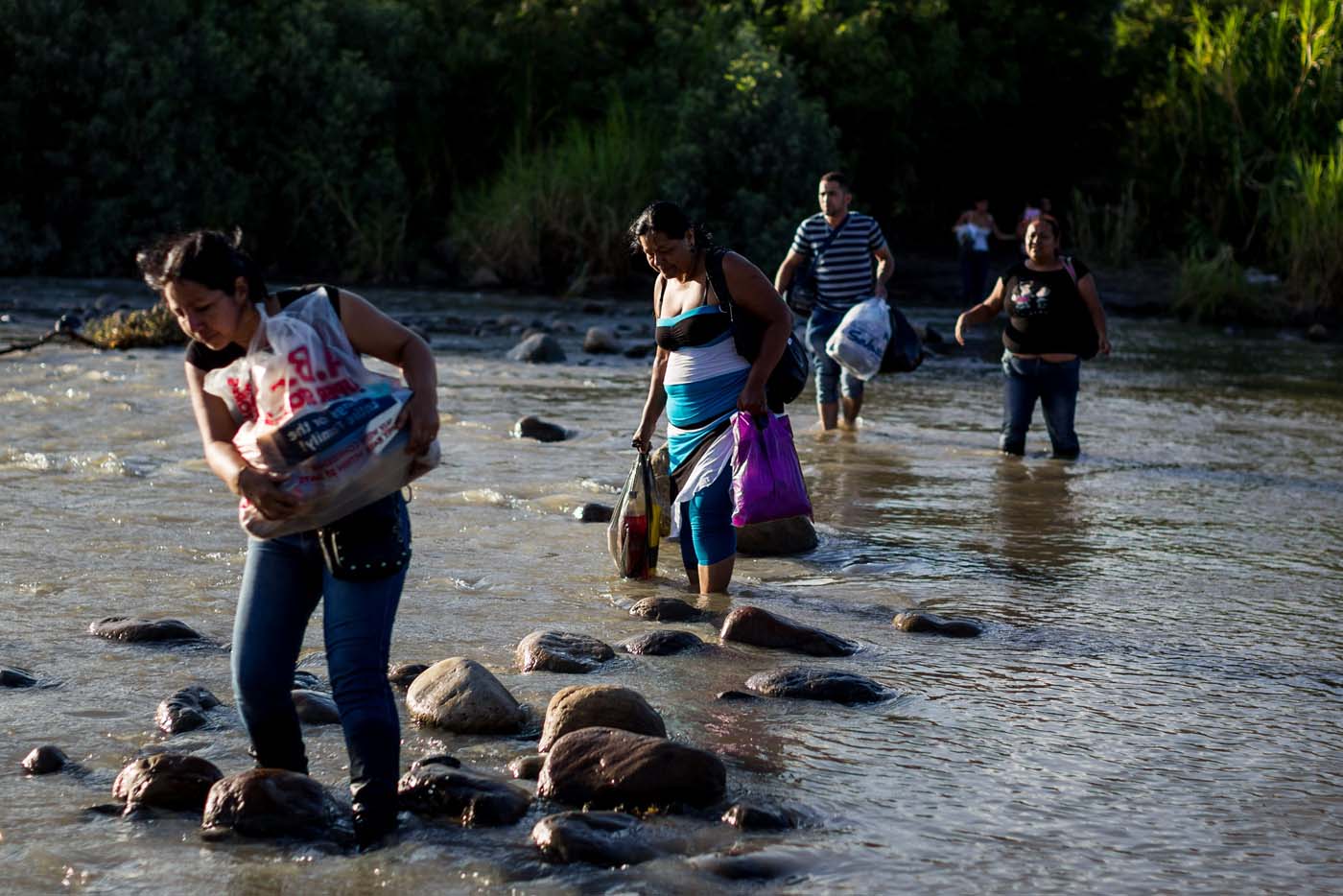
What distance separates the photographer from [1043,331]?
1065 cm

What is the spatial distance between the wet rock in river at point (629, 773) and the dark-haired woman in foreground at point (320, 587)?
0.51 meters

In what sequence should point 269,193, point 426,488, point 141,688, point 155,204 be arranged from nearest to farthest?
1. point 141,688
2. point 426,488
3. point 155,204
4. point 269,193

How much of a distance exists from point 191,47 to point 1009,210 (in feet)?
49.0

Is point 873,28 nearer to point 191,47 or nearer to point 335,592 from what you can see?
point 191,47

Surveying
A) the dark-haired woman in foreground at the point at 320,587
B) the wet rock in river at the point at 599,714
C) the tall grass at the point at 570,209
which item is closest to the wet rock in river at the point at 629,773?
the wet rock in river at the point at 599,714

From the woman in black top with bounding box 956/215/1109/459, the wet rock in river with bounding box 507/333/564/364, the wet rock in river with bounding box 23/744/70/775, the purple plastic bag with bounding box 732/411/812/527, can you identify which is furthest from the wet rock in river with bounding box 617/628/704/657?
the wet rock in river with bounding box 507/333/564/364

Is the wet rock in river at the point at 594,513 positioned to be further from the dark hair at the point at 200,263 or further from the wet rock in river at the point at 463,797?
the dark hair at the point at 200,263

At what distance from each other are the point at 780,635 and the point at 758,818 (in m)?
1.82

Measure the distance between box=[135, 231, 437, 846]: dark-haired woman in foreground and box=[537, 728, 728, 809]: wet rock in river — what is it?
0.51 m

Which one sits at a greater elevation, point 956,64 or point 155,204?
point 956,64

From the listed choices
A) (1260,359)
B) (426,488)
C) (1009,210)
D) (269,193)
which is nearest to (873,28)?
(1009,210)

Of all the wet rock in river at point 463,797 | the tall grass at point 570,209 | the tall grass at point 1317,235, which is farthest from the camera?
the tall grass at point 570,209

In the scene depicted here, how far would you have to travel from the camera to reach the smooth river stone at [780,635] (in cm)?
614

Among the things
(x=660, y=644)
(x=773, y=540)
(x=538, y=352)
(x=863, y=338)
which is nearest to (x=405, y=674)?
(x=660, y=644)
